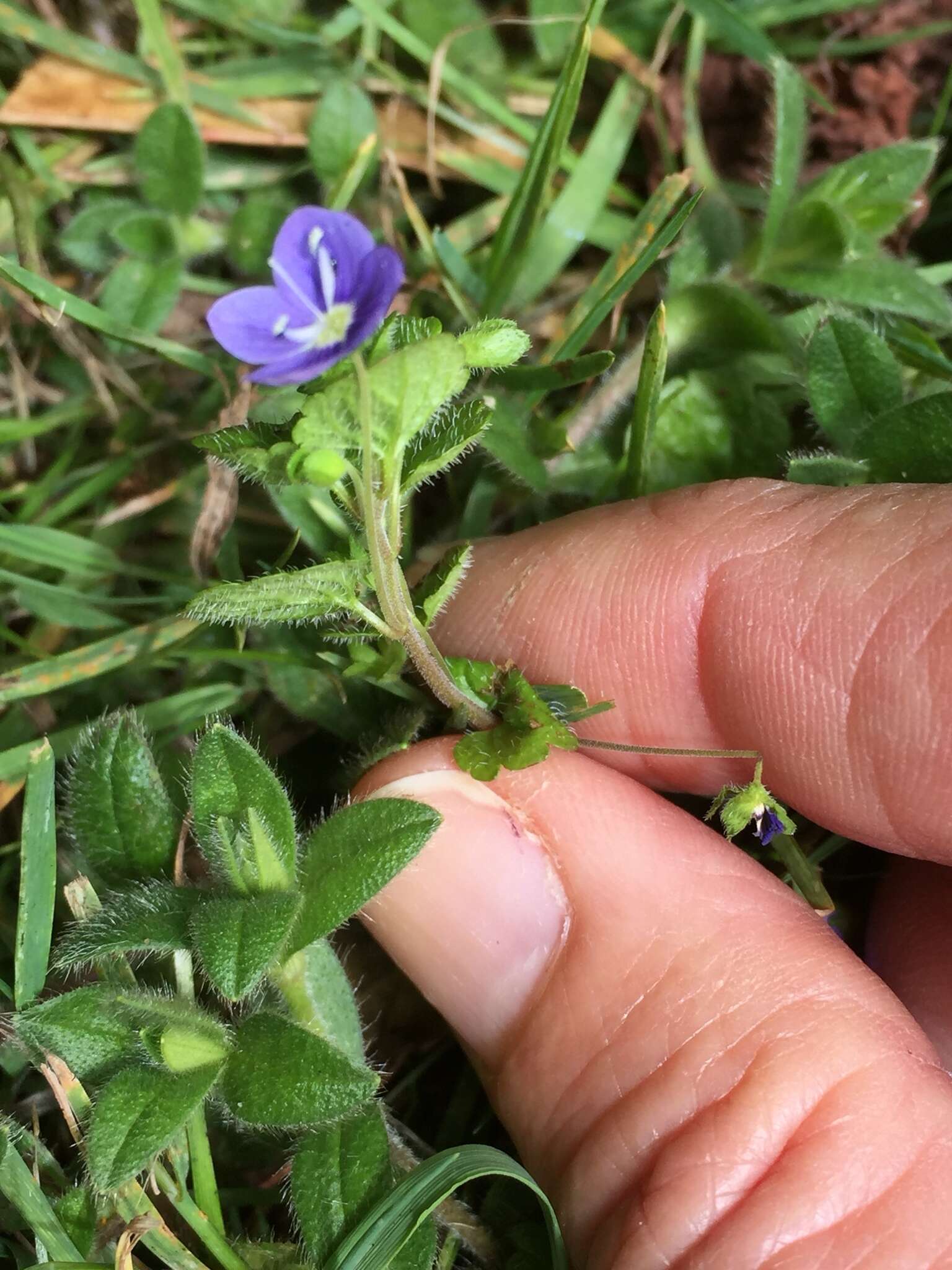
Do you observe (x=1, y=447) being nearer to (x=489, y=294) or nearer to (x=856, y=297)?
(x=489, y=294)

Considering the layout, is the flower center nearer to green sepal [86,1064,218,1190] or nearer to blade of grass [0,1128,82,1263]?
green sepal [86,1064,218,1190]

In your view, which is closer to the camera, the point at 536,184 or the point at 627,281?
the point at 627,281

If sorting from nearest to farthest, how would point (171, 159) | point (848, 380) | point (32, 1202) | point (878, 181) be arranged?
point (32, 1202)
point (848, 380)
point (878, 181)
point (171, 159)

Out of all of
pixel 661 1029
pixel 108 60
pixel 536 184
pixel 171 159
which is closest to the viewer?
pixel 661 1029

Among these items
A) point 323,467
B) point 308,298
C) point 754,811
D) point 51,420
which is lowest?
point 754,811

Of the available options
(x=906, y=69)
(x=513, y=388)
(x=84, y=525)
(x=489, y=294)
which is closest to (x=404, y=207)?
(x=489, y=294)

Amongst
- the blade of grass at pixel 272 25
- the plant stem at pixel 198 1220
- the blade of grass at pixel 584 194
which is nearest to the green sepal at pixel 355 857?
the plant stem at pixel 198 1220

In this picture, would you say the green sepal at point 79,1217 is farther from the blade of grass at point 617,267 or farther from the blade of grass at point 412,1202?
the blade of grass at point 617,267

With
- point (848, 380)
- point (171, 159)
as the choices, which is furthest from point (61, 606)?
point (848, 380)

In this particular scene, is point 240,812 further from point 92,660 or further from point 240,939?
point 92,660
